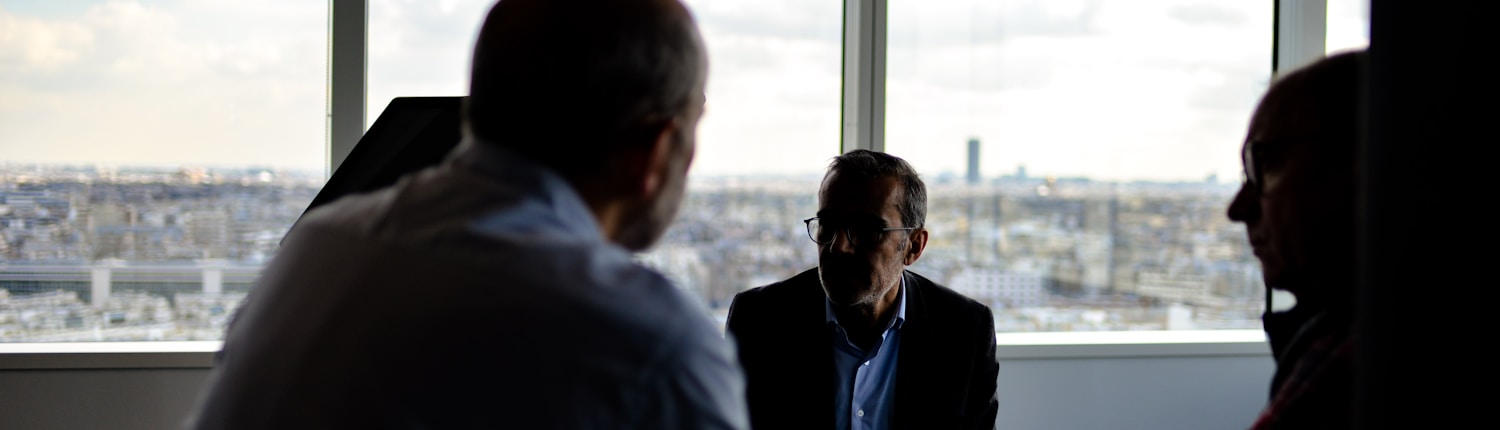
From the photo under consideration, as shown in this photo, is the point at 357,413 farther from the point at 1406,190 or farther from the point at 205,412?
the point at 1406,190

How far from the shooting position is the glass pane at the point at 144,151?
3234 millimetres

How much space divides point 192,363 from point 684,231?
1.59m

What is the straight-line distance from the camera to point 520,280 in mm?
645

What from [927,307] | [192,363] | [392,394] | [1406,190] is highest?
[1406,190]

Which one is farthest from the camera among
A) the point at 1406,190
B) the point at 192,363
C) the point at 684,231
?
the point at 684,231

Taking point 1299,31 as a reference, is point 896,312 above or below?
below

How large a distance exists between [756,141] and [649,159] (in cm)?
269

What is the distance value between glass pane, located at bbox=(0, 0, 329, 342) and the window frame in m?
0.08

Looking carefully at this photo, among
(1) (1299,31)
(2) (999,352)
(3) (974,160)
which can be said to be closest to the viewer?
(2) (999,352)

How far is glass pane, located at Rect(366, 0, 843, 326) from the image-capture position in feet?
11.2

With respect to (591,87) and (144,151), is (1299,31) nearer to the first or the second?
(591,87)

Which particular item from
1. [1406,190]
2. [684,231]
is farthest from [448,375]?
[684,231]

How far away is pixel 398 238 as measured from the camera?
70cm

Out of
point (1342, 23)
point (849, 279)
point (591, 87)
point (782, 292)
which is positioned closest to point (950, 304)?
point (849, 279)
